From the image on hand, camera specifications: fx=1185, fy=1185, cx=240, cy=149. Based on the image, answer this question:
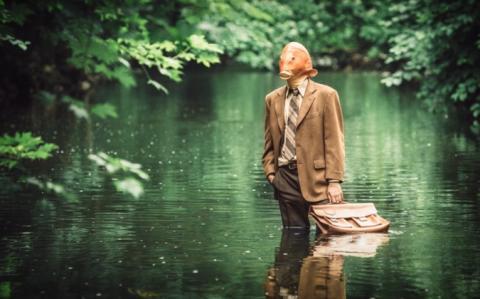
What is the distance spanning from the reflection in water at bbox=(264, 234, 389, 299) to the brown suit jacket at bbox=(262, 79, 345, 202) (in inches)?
17.8

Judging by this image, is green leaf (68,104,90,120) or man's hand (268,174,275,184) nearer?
green leaf (68,104,90,120)

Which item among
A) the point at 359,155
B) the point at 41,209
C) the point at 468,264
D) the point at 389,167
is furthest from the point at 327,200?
the point at 359,155

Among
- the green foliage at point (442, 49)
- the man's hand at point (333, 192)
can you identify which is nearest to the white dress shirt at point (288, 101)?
the man's hand at point (333, 192)

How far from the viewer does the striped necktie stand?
32.9ft

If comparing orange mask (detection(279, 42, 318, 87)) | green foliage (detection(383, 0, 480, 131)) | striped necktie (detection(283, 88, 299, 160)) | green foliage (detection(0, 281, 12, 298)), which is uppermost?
green foliage (detection(383, 0, 480, 131))

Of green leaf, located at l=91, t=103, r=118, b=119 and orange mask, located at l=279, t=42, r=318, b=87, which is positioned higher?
orange mask, located at l=279, t=42, r=318, b=87

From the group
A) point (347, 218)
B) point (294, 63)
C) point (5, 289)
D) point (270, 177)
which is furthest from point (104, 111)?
point (347, 218)

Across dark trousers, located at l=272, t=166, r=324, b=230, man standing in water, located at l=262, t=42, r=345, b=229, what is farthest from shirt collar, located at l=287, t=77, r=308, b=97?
dark trousers, located at l=272, t=166, r=324, b=230

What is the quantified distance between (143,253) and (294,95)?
6.05ft

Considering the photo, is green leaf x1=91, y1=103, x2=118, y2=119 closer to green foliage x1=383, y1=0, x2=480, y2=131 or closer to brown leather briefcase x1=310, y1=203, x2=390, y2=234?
brown leather briefcase x1=310, y1=203, x2=390, y2=234

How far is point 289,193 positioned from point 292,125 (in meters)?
0.60

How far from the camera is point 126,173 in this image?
5.55 meters

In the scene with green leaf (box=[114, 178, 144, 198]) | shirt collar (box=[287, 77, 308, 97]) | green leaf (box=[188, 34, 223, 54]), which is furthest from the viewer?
shirt collar (box=[287, 77, 308, 97])

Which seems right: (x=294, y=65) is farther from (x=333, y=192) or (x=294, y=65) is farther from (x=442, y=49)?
(x=442, y=49)
